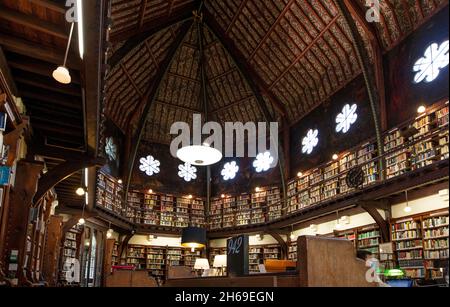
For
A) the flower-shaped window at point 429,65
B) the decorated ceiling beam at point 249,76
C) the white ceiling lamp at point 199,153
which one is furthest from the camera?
the decorated ceiling beam at point 249,76

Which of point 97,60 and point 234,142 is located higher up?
point 234,142

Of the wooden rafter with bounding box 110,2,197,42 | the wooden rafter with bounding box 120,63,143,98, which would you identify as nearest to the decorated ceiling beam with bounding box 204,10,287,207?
the wooden rafter with bounding box 110,2,197,42

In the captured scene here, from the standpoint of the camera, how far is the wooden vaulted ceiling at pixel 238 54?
13.2m

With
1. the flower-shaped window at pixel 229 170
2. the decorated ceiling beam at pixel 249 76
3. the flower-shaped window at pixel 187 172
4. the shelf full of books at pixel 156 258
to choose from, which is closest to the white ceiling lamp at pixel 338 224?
the decorated ceiling beam at pixel 249 76

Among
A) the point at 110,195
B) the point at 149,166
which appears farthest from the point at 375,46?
the point at 149,166

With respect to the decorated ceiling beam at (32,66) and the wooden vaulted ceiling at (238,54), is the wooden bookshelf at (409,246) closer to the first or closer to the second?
the wooden vaulted ceiling at (238,54)

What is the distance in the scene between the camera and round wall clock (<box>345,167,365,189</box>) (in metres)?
11.6

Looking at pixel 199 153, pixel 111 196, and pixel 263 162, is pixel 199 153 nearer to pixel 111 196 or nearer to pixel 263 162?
pixel 111 196

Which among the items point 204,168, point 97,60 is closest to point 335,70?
point 204,168

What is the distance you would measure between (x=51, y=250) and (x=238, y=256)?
8.26 m

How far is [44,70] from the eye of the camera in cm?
508

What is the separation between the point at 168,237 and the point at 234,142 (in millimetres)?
5257

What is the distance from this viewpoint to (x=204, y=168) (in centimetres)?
2030
